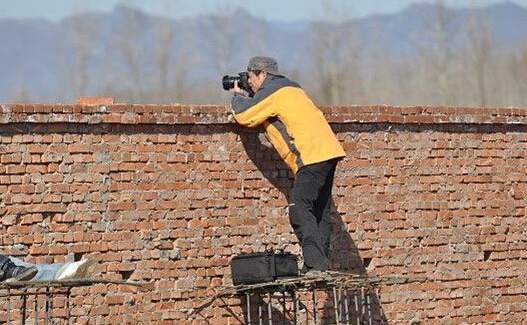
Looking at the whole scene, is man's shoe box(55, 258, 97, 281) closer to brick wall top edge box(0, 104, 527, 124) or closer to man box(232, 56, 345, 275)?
brick wall top edge box(0, 104, 527, 124)

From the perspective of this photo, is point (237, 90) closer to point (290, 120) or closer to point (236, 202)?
point (290, 120)

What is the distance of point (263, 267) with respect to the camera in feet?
37.0

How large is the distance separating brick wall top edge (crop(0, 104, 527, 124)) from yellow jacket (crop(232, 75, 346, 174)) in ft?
1.22

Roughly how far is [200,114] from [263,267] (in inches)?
58.8

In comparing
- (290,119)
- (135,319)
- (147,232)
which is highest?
(290,119)

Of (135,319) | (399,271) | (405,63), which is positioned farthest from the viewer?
(405,63)

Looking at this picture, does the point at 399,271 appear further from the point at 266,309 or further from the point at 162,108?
the point at 162,108

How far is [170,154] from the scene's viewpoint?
11828 millimetres

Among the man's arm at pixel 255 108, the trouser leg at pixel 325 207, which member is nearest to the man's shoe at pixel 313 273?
the trouser leg at pixel 325 207

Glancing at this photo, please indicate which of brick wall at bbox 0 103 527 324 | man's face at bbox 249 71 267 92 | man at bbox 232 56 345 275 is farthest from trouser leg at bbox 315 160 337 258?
man's face at bbox 249 71 267 92

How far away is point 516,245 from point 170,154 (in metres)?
3.78

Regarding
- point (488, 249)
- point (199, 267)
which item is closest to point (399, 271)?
point (488, 249)

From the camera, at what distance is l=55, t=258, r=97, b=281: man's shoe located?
10.2 m

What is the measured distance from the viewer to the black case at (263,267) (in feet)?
36.9
